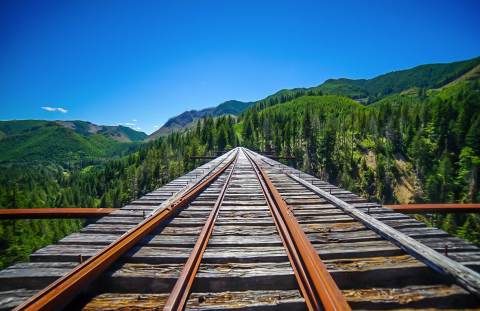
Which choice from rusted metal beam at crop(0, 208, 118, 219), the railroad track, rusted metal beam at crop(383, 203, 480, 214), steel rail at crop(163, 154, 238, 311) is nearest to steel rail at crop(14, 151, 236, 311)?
the railroad track

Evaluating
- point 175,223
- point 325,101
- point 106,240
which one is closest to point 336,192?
point 175,223

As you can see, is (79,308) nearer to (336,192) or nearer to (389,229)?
(389,229)

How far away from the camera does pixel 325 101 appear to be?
157250 mm

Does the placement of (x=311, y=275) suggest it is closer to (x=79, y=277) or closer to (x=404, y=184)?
(x=79, y=277)

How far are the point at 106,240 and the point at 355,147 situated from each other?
105 metres

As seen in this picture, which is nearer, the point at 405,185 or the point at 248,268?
the point at 248,268

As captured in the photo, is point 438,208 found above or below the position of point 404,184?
above

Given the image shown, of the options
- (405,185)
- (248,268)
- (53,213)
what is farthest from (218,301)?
(405,185)

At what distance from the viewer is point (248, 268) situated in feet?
7.54

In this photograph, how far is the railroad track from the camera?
72.0 inches

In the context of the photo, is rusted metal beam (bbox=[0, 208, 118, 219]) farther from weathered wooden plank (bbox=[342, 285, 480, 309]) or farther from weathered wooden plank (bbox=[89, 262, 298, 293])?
weathered wooden plank (bbox=[342, 285, 480, 309])

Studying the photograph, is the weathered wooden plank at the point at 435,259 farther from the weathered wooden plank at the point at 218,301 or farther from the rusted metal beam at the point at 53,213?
the rusted metal beam at the point at 53,213

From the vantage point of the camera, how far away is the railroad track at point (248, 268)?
183 centimetres

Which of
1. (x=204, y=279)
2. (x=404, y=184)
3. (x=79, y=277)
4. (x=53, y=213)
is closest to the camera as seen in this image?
(x=79, y=277)
